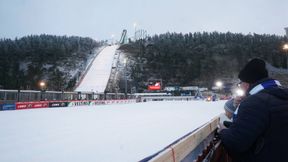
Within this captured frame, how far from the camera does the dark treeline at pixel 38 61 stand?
69.1 metres

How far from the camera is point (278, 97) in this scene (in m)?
2.49

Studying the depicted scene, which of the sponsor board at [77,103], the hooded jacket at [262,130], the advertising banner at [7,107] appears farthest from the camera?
the sponsor board at [77,103]

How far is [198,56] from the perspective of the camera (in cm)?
10250

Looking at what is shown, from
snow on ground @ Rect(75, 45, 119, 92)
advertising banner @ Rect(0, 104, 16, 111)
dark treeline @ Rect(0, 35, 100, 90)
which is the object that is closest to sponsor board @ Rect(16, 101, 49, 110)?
advertising banner @ Rect(0, 104, 16, 111)

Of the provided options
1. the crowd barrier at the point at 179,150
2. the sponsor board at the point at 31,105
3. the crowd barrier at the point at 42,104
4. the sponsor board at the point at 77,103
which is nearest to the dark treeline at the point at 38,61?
the sponsor board at the point at 77,103

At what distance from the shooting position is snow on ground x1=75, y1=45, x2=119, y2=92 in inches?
2382

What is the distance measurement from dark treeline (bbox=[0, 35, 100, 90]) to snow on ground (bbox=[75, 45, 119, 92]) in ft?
12.7

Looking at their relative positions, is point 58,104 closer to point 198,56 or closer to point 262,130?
point 262,130

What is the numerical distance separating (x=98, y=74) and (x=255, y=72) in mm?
68974

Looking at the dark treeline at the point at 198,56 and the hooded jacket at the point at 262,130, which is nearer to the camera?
the hooded jacket at the point at 262,130

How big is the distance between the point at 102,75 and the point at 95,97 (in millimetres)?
32742

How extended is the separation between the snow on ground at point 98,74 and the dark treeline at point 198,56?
819 cm

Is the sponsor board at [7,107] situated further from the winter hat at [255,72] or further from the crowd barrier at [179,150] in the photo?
the winter hat at [255,72]

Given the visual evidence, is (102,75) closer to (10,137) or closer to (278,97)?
(10,137)
